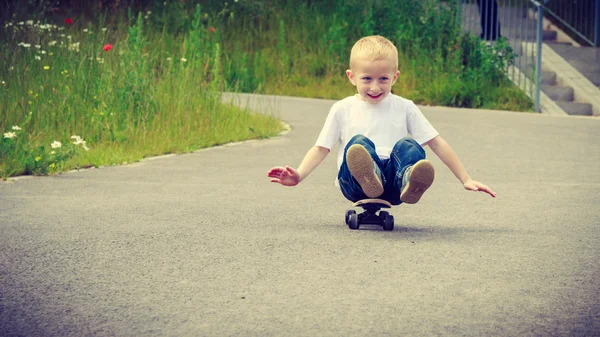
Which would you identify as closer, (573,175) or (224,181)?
(224,181)

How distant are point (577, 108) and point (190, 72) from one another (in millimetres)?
6155

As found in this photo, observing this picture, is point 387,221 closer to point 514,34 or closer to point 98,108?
point 98,108

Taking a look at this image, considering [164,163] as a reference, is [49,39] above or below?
above

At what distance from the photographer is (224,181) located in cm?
838

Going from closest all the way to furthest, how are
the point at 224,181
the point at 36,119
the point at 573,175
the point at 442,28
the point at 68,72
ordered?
the point at 224,181 < the point at 573,175 < the point at 36,119 < the point at 68,72 < the point at 442,28

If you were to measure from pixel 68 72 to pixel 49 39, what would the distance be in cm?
174

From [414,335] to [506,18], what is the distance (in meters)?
14.9

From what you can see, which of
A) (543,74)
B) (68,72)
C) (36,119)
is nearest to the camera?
(36,119)

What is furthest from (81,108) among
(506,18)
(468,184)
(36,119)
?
(506,18)

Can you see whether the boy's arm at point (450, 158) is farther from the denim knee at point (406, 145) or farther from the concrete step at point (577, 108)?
the concrete step at point (577, 108)

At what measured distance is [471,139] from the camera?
11594 mm

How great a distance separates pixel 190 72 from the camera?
1204 centimetres

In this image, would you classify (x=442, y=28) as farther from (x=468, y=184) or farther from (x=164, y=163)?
(x=468, y=184)

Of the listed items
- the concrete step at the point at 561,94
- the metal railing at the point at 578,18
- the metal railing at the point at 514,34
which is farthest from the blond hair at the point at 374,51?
the metal railing at the point at 578,18
